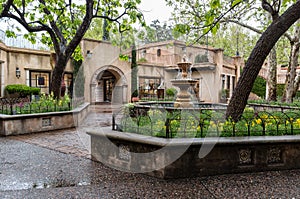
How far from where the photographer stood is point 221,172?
402cm

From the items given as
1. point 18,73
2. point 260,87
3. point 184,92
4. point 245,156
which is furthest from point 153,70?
point 245,156

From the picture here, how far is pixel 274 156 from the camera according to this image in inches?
172

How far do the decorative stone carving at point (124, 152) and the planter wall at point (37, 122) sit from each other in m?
4.52

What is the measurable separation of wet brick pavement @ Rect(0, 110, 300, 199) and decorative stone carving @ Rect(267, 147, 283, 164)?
22cm

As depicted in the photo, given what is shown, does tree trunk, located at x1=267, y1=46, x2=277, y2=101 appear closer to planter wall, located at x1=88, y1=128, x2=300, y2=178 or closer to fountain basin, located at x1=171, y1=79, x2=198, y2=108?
fountain basin, located at x1=171, y1=79, x2=198, y2=108

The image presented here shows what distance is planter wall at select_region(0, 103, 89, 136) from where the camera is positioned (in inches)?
284

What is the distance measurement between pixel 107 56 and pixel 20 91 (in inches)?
279

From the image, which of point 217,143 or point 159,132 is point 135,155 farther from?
point 217,143

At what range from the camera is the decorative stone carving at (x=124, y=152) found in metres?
4.29

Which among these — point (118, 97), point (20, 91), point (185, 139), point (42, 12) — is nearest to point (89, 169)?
point (185, 139)

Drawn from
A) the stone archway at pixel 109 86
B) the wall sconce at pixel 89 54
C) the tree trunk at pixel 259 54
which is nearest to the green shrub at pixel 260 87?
the stone archway at pixel 109 86

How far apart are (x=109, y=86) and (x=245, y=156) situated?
1893 cm

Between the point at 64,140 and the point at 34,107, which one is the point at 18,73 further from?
the point at 64,140

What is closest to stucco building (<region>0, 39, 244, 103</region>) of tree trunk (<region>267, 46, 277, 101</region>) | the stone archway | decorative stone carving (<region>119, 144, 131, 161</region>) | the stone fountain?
the stone archway
